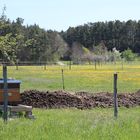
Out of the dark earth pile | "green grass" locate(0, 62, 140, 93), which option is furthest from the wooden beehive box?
"green grass" locate(0, 62, 140, 93)

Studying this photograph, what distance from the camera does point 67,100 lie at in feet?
68.1

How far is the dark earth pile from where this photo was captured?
20.1 meters

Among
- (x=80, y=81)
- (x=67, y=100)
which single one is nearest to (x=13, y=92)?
(x=67, y=100)

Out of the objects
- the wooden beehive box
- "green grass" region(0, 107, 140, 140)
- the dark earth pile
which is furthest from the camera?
the dark earth pile

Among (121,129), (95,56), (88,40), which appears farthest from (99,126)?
(88,40)

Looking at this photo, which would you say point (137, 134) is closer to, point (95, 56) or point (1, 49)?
point (1, 49)

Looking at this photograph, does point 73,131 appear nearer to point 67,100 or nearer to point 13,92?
point 13,92

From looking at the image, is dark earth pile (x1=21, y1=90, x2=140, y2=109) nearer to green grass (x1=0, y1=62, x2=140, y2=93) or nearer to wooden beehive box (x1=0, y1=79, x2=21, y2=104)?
wooden beehive box (x1=0, y1=79, x2=21, y2=104)

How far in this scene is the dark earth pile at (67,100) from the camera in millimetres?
20109

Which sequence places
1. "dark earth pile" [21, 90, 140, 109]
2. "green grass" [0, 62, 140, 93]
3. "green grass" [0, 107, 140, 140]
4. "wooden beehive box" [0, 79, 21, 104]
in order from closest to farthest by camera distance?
"green grass" [0, 107, 140, 140], "wooden beehive box" [0, 79, 21, 104], "dark earth pile" [21, 90, 140, 109], "green grass" [0, 62, 140, 93]

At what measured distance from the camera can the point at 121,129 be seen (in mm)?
10977

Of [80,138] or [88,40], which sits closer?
[80,138]

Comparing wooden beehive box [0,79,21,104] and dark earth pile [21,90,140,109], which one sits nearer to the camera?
wooden beehive box [0,79,21,104]

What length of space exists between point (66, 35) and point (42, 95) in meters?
177
